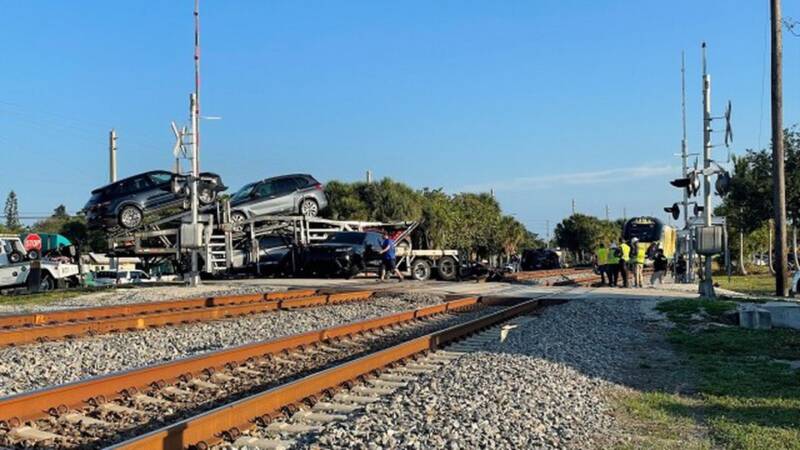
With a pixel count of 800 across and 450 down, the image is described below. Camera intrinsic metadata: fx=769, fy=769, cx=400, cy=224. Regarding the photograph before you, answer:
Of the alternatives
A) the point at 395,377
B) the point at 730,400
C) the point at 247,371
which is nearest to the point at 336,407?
the point at 395,377

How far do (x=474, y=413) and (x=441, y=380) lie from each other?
148 cm

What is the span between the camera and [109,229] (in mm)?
26953

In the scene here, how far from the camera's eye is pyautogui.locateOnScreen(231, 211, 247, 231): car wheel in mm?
26938

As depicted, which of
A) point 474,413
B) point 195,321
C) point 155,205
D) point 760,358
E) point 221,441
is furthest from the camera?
point 155,205

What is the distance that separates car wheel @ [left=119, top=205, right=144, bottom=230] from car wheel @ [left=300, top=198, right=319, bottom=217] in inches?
223

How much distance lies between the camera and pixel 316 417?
6.55 metres

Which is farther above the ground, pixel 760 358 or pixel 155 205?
pixel 155 205

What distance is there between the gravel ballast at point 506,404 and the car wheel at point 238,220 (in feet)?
56.6

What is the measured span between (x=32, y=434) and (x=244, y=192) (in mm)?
23267

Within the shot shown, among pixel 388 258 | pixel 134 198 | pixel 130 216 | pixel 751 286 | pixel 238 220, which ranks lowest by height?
pixel 751 286

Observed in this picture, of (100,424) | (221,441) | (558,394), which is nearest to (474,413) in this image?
(558,394)

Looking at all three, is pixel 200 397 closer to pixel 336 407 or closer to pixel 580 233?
pixel 336 407

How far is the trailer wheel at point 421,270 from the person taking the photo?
27.8 m

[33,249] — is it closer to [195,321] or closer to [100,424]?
[195,321]
